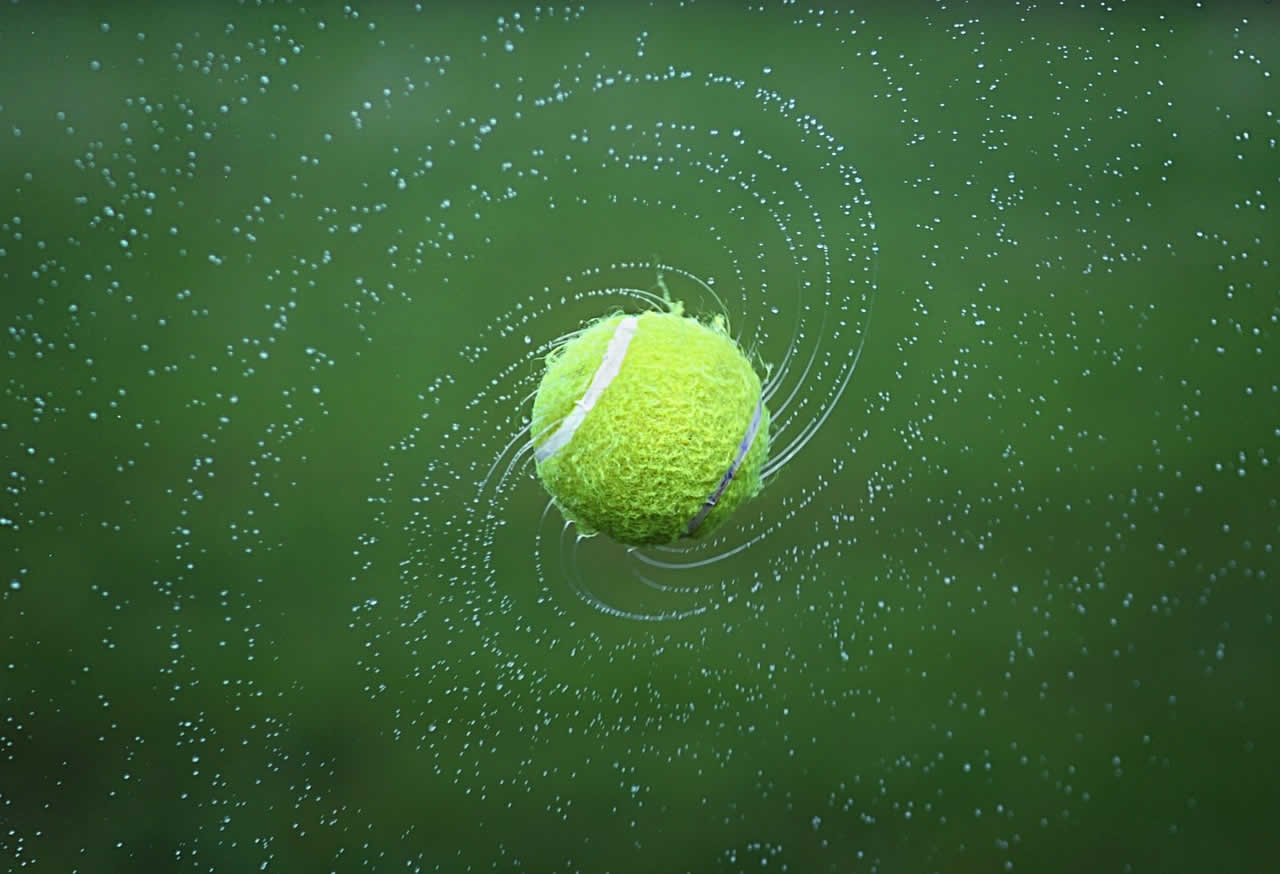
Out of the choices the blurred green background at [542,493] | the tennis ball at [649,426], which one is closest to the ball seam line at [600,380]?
the tennis ball at [649,426]

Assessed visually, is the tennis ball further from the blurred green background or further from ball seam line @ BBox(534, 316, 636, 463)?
the blurred green background

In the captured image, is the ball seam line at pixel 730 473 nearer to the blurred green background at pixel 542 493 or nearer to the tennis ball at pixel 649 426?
the tennis ball at pixel 649 426

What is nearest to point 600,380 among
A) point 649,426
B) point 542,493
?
point 649,426

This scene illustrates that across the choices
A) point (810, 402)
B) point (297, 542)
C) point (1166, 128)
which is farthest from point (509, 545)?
point (1166, 128)

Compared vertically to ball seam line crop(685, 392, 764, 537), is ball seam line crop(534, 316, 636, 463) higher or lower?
higher

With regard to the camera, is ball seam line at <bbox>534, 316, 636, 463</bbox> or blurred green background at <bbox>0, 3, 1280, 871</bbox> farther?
blurred green background at <bbox>0, 3, 1280, 871</bbox>

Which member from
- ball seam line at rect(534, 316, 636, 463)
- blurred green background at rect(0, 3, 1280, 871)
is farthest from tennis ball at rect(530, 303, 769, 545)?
blurred green background at rect(0, 3, 1280, 871)
